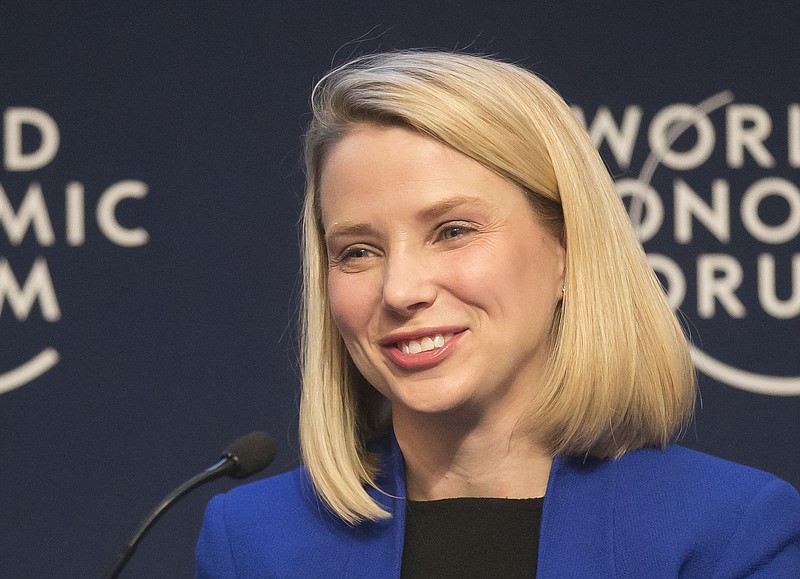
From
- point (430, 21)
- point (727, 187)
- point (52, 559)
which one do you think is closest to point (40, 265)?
point (52, 559)

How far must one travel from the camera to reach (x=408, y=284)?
1437 millimetres

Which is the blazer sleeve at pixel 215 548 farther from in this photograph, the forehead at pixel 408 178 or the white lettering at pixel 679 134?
the white lettering at pixel 679 134

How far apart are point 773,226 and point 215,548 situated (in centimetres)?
162

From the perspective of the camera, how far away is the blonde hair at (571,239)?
148 centimetres

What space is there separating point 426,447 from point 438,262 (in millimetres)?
285

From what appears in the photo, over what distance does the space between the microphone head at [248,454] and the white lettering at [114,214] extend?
1.29 m

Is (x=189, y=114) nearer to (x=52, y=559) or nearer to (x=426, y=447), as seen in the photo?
(x=52, y=559)

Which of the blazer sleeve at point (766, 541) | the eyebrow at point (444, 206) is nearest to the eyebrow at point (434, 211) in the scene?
the eyebrow at point (444, 206)

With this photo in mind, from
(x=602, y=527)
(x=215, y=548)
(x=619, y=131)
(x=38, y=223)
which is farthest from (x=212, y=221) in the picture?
(x=602, y=527)

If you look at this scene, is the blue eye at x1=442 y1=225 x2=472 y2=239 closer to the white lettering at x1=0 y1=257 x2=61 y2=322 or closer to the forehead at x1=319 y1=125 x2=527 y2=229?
the forehead at x1=319 y1=125 x2=527 y2=229

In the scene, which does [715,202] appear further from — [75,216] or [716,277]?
[75,216]

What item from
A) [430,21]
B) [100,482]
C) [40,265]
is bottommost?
[100,482]

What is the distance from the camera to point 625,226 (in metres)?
1.54

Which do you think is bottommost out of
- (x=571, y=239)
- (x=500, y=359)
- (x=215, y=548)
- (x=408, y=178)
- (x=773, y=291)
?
(x=773, y=291)
